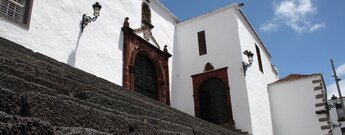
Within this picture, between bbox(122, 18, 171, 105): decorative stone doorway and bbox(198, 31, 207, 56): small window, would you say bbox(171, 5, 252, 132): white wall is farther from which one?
bbox(122, 18, 171, 105): decorative stone doorway

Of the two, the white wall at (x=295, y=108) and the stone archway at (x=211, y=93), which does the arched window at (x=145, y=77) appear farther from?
the white wall at (x=295, y=108)

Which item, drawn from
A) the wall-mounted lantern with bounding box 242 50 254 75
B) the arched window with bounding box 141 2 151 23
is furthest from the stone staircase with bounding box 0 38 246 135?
the wall-mounted lantern with bounding box 242 50 254 75

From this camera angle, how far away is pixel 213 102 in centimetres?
1251

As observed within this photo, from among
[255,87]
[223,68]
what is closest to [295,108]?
[255,87]

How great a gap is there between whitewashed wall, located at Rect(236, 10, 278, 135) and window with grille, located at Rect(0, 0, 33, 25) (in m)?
7.59

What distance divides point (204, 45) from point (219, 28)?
34.5 inches

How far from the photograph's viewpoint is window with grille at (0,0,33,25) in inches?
286

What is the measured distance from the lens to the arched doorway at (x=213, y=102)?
12.1 m

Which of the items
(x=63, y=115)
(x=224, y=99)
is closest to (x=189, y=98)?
(x=224, y=99)

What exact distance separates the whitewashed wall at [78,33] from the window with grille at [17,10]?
0.44 feet

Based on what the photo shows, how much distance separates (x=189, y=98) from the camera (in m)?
12.9

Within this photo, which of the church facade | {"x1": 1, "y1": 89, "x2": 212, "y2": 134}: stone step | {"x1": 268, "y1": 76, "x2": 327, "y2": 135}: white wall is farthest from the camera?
{"x1": 268, "y1": 76, "x2": 327, "y2": 135}: white wall

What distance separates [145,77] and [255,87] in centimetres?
436

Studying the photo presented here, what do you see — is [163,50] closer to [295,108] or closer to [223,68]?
[223,68]
